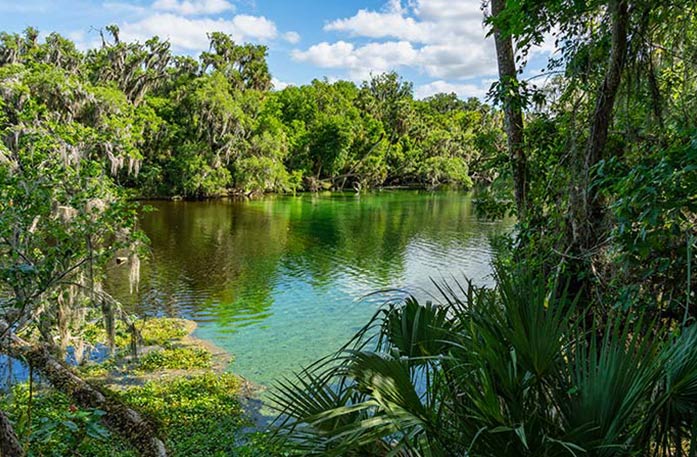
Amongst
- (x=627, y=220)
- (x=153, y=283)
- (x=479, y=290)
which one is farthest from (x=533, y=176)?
(x=153, y=283)

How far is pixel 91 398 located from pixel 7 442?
1.60 meters

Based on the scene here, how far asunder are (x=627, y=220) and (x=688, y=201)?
338mm

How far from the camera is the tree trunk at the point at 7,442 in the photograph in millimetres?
2379

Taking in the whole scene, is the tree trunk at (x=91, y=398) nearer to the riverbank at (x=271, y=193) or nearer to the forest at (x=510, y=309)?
the forest at (x=510, y=309)

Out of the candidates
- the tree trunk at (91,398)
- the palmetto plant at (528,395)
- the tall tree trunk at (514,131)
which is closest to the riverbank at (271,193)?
the tree trunk at (91,398)

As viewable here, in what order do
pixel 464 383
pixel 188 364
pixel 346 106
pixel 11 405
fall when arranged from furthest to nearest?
1. pixel 346 106
2. pixel 188 364
3. pixel 11 405
4. pixel 464 383

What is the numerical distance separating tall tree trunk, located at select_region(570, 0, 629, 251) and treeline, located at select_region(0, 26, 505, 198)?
1385 mm

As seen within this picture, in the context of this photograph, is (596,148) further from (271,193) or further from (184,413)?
(271,193)

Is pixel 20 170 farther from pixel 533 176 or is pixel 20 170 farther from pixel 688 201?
pixel 688 201

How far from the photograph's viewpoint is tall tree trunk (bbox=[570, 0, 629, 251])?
355cm

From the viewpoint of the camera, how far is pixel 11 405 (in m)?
6.43

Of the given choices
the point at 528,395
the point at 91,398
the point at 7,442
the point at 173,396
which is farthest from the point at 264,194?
the point at 528,395

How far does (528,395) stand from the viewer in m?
1.98

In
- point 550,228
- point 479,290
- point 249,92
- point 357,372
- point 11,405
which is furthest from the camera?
→ point 249,92
